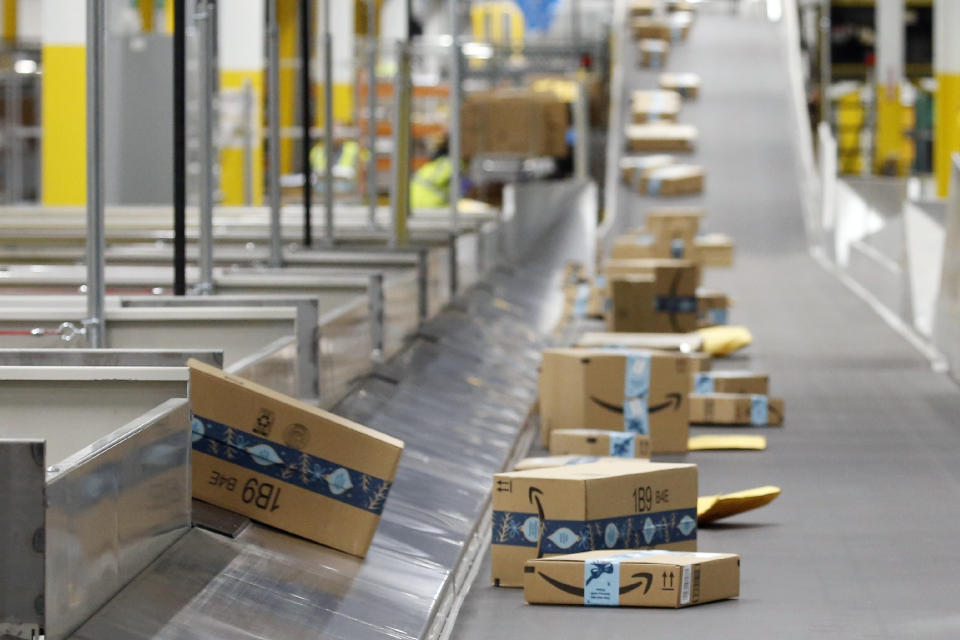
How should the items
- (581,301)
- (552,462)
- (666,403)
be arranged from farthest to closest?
(581,301), (666,403), (552,462)

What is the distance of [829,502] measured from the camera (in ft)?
17.1

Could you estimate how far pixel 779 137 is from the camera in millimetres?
19156

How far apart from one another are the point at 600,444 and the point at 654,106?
14.0 m

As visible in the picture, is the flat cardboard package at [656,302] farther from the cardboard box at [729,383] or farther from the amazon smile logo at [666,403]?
the amazon smile logo at [666,403]

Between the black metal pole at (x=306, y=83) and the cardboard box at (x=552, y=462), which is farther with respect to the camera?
the black metal pole at (x=306, y=83)

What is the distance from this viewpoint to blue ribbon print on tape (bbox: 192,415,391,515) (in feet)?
12.7

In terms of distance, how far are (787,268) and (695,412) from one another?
7.92 metres

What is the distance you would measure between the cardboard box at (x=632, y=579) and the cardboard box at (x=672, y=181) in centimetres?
1360

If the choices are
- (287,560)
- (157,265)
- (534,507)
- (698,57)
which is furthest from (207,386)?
(698,57)

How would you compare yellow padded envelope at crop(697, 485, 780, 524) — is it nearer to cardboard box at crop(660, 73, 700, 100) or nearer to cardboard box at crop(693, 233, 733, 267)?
cardboard box at crop(693, 233, 733, 267)

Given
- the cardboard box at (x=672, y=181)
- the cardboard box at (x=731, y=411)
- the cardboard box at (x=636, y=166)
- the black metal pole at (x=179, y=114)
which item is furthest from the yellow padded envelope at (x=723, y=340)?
the cardboard box at (x=636, y=166)

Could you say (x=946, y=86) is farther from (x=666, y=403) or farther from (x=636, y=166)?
(x=666, y=403)

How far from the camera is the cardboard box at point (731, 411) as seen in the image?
6.81 metres

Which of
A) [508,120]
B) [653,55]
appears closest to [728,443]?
[508,120]
